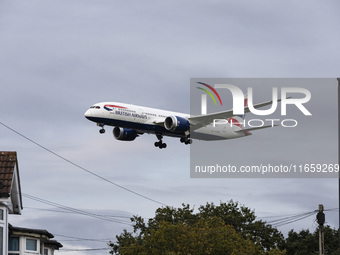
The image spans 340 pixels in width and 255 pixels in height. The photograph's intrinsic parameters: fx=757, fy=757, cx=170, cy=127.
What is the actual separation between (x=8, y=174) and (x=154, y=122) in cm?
4503

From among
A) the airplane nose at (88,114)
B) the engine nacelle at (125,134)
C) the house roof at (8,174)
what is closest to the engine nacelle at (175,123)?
the engine nacelle at (125,134)

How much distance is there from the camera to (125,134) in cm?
7712

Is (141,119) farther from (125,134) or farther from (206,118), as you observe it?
(206,118)

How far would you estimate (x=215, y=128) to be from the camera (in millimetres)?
84062

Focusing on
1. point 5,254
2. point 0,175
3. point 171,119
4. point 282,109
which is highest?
point 171,119

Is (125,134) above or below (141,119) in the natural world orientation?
below

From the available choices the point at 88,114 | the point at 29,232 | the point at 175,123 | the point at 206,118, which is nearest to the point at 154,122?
the point at 175,123

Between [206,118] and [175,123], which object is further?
[206,118]

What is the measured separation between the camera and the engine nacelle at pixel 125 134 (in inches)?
3033

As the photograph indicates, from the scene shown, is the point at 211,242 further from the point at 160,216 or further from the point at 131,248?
the point at 160,216

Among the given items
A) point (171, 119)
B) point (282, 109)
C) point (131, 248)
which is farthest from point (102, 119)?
point (282, 109)

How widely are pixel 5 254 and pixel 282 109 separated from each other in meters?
26.3

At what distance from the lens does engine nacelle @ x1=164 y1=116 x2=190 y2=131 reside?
7281cm

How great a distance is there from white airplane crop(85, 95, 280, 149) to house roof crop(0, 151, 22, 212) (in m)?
36.3
